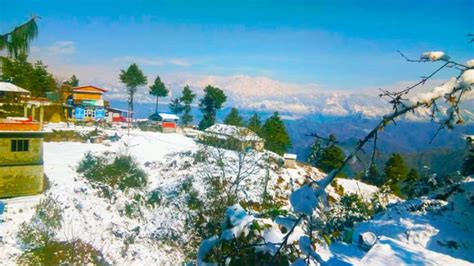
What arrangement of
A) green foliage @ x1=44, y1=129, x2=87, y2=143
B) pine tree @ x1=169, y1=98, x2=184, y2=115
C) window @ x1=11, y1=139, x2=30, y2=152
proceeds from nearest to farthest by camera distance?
window @ x1=11, y1=139, x2=30, y2=152 → green foliage @ x1=44, y1=129, x2=87, y2=143 → pine tree @ x1=169, y1=98, x2=184, y2=115

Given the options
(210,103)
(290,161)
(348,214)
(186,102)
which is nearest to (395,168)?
(290,161)

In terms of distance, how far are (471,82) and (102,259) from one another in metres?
19.5

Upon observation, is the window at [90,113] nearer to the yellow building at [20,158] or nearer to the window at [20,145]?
the yellow building at [20,158]

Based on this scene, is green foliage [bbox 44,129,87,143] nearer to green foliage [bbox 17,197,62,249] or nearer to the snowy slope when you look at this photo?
the snowy slope

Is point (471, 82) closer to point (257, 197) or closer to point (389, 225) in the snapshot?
point (389, 225)

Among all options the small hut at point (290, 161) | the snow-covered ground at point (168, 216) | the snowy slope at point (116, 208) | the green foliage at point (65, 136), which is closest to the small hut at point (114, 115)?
the snow-covered ground at point (168, 216)

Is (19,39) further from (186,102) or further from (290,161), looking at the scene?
(186,102)

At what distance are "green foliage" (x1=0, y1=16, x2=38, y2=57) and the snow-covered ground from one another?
560 cm

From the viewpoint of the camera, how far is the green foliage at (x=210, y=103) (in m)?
56.6

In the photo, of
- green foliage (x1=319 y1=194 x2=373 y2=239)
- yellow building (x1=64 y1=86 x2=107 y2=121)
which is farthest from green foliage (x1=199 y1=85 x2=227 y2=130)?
green foliage (x1=319 y1=194 x2=373 y2=239)

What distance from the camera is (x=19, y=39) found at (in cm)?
671

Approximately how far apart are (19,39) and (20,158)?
18198mm

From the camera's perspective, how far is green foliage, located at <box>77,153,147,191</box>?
2797 cm

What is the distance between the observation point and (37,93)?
45.2m
